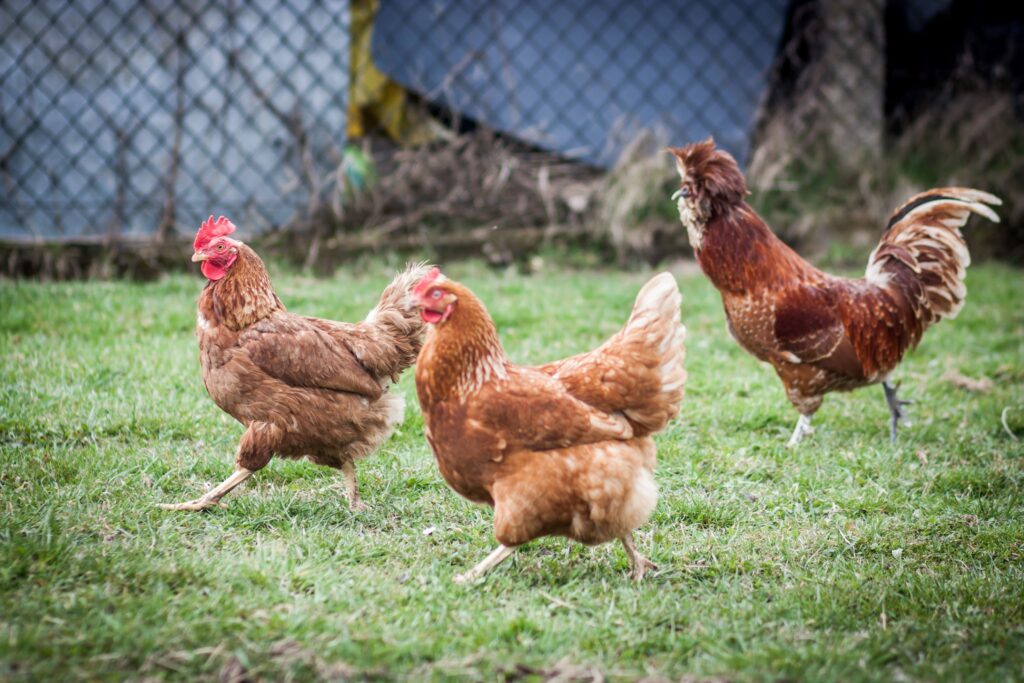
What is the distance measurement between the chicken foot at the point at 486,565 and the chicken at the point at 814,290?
93.1 inches

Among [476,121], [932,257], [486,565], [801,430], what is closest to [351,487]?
[486,565]

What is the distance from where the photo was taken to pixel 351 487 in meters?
4.27

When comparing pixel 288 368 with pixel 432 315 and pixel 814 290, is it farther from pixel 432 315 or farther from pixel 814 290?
pixel 814 290

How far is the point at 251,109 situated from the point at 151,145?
1.05 meters

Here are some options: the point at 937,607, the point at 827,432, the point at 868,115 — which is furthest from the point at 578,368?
the point at 868,115

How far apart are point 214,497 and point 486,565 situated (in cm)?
134

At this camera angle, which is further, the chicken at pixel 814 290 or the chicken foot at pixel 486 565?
the chicken at pixel 814 290

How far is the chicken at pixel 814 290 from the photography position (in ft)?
16.9

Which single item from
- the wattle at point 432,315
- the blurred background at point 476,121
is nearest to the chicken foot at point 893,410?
the wattle at point 432,315

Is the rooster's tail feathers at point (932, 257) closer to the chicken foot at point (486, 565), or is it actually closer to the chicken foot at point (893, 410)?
the chicken foot at point (893, 410)

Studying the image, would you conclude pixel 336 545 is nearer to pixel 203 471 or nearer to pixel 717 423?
pixel 203 471

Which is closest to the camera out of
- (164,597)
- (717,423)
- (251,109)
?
(164,597)

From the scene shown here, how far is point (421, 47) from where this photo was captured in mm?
9578

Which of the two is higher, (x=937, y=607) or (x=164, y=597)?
(x=164, y=597)
